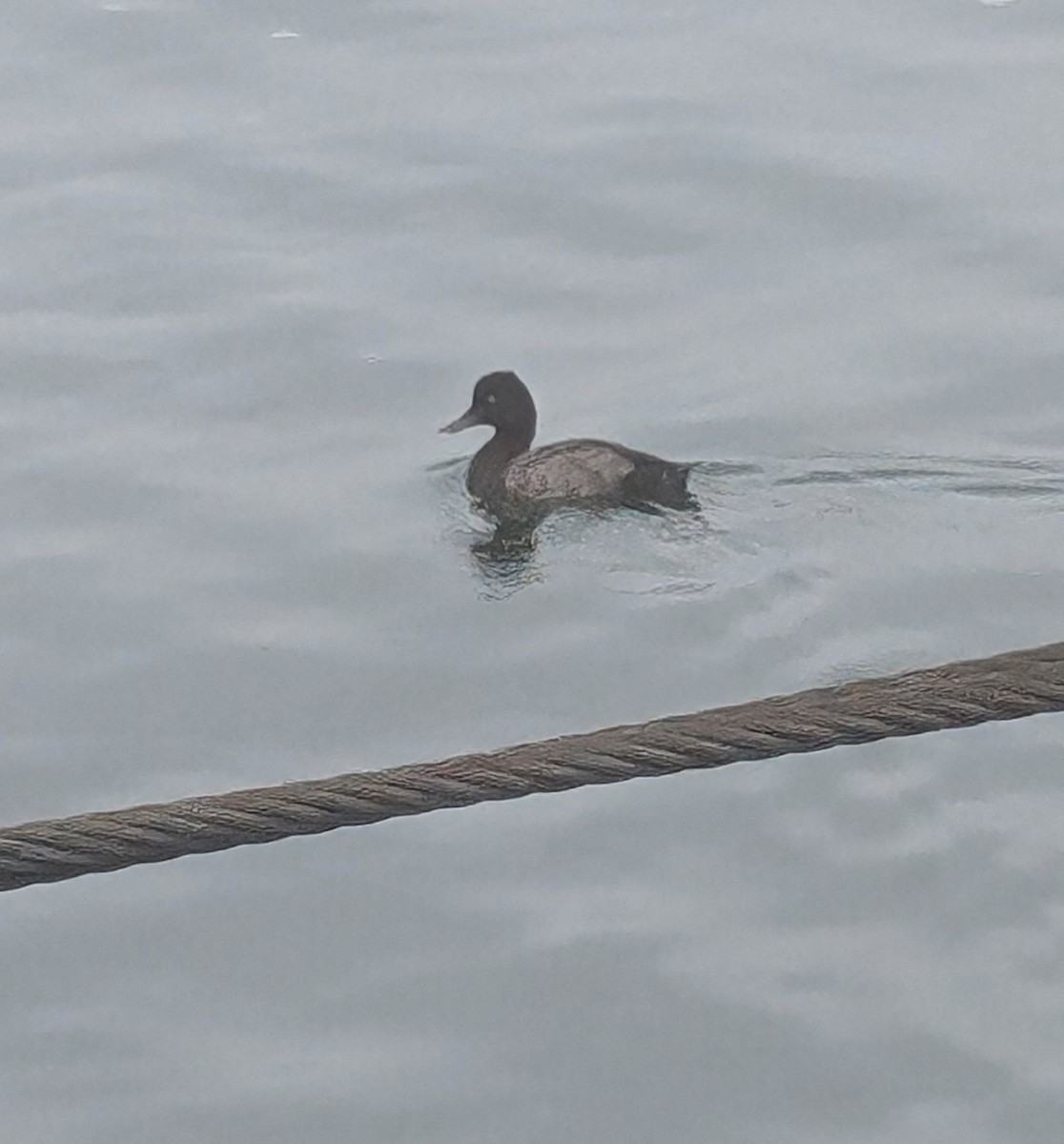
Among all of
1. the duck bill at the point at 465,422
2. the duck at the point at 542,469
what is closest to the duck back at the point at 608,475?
the duck at the point at 542,469

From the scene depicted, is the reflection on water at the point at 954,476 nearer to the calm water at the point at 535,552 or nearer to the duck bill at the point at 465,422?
the calm water at the point at 535,552

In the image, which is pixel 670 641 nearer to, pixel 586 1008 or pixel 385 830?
pixel 385 830

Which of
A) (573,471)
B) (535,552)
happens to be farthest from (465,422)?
(535,552)

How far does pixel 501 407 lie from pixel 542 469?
0.83 feet

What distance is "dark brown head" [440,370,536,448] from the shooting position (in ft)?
26.9

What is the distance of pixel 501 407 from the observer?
8.21 m

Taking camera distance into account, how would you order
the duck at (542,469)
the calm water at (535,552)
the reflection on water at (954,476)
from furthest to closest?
the duck at (542,469), the reflection on water at (954,476), the calm water at (535,552)

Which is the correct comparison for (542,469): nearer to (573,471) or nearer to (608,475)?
(573,471)

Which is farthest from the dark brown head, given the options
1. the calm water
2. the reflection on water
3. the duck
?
the reflection on water

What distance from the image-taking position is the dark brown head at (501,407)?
8.19 metres

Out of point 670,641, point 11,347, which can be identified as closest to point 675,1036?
point 670,641

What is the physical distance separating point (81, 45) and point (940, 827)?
25.3 feet

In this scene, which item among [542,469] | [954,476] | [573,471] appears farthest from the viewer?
[542,469]

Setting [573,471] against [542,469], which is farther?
[542,469]
